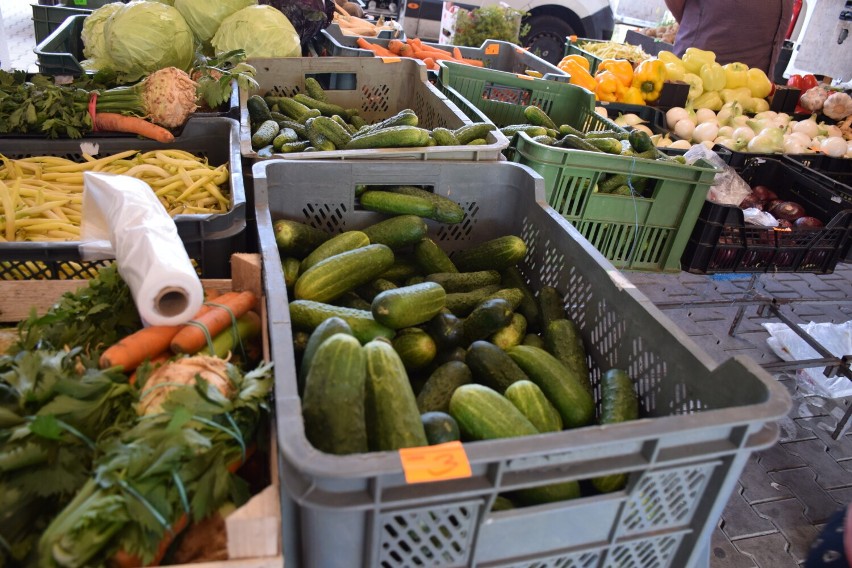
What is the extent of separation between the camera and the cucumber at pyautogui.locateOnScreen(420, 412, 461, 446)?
4.24ft

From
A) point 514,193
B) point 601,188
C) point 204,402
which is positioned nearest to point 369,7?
point 601,188

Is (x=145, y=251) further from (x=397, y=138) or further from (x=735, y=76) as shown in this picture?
(x=735, y=76)

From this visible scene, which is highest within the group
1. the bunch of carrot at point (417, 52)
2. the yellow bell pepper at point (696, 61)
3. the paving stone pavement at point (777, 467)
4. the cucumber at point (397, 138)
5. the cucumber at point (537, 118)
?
the yellow bell pepper at point (696, 61)

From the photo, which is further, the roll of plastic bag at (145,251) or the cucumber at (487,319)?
the cucumber at (487,319)

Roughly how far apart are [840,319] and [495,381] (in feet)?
12.9

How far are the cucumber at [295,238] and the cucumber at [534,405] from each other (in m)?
0.90

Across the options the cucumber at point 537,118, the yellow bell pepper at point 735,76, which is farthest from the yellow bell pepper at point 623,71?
the cucumber at point 537,118

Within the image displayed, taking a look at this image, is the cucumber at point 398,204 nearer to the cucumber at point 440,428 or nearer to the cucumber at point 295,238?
the cucumber at point 295,238

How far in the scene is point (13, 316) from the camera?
1689 millimetres

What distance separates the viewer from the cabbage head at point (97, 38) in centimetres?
353

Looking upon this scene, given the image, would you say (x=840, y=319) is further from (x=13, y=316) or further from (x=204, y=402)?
(x=13, y=316)

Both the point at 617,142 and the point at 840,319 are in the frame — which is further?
the point at 840,319

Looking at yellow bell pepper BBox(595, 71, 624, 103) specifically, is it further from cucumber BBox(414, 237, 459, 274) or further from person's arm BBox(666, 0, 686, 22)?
cucumber BBox(414, 237, 459, 274)

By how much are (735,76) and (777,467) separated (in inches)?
152
